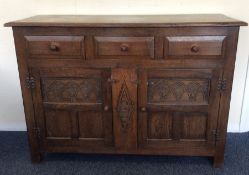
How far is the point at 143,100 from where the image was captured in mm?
1597

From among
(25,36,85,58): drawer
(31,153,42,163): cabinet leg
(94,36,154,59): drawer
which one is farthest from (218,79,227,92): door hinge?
(31,153,42,163): cabinet leg

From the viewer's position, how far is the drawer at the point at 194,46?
1.45 metres

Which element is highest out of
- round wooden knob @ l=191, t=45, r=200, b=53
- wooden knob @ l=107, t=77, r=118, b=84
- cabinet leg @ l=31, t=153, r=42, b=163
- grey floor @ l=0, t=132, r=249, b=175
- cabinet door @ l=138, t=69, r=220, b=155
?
round wooden knob @ l=191, t=45, r=200, b=53

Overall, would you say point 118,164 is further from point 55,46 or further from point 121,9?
point 121,9

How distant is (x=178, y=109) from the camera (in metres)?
1.61

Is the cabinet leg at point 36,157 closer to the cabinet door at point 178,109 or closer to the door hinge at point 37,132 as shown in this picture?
the door hinge at point 37,132

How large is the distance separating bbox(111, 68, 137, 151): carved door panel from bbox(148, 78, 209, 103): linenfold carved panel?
0.11 metres

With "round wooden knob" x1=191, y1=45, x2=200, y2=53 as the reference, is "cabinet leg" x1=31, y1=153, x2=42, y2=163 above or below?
below

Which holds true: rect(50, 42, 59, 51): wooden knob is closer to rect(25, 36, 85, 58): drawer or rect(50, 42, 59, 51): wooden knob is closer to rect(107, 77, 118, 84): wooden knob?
rect(25, 36, 85, 58): drawer

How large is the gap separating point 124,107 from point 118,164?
0.44m

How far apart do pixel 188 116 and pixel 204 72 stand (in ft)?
0.95

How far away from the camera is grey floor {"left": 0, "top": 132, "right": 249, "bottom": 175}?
5.69 feet

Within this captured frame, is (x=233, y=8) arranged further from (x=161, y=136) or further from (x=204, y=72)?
(x=161, y=136)

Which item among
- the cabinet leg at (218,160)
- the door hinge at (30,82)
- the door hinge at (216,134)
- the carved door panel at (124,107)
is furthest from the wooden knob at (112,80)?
the cabinet leg at (218,160)
